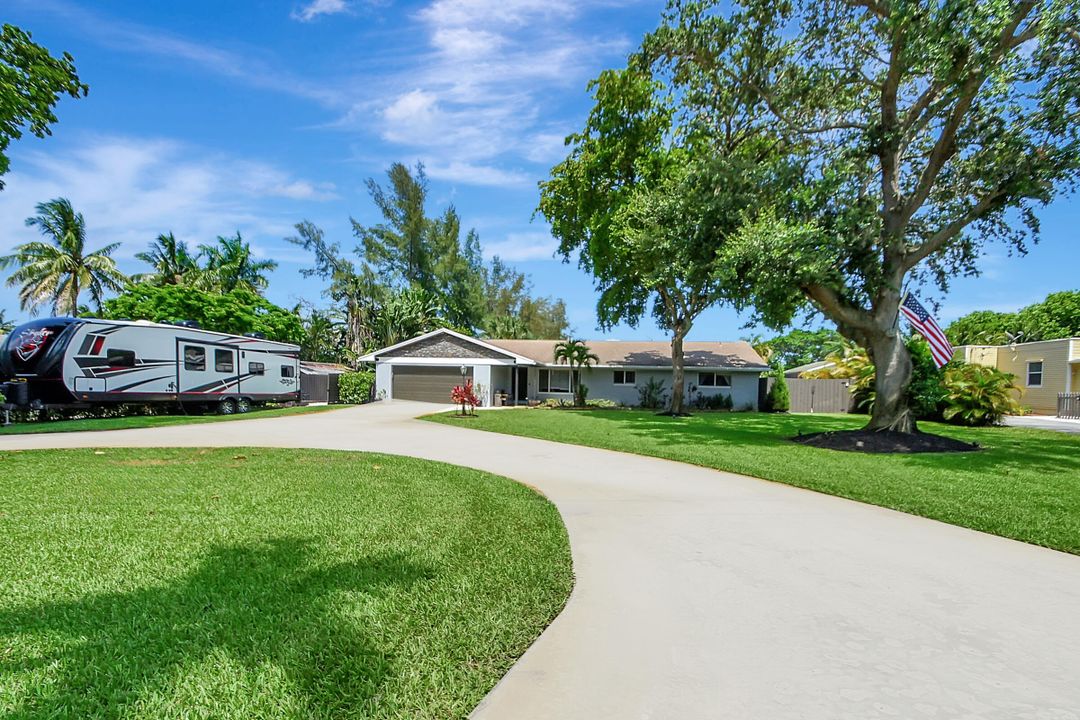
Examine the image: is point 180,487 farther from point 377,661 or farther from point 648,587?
point 648,587

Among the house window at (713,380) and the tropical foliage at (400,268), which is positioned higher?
the tropical foliage at (400,268)

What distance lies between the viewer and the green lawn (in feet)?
19.1

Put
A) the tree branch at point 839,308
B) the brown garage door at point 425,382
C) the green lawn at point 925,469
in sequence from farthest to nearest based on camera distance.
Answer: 1. the brown garage door at point 425,382
2. the tree branch at point 839,308
3. the green lawn at point 925,469

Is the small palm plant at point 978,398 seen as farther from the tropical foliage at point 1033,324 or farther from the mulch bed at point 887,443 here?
the tropical foliage at point 1033,324

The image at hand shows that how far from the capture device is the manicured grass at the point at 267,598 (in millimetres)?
2422

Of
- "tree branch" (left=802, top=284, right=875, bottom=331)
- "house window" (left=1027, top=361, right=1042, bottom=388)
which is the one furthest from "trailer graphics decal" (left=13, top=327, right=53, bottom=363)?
"house window" (left=1027, top=361, right=1042, bottom=388)

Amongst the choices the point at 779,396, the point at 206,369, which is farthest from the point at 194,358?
the point at 779,396

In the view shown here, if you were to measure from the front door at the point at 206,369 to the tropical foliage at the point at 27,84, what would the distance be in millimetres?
8888

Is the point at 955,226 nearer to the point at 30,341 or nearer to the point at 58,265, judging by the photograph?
the point at 30,341

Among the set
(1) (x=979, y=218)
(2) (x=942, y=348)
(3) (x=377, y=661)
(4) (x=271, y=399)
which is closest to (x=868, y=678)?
(3) (x=377, y=661)

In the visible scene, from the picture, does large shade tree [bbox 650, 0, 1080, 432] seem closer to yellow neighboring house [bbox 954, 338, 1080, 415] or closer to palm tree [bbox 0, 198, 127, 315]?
yellow neighboring house [bbox 954, 338, 1080, 415]

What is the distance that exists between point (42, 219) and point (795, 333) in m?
68.9

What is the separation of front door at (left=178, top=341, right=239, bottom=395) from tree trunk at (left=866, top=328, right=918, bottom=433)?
20478 millimetres

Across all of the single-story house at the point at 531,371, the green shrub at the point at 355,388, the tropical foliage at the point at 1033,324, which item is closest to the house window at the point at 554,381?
the single-story house at the point at 531,371
